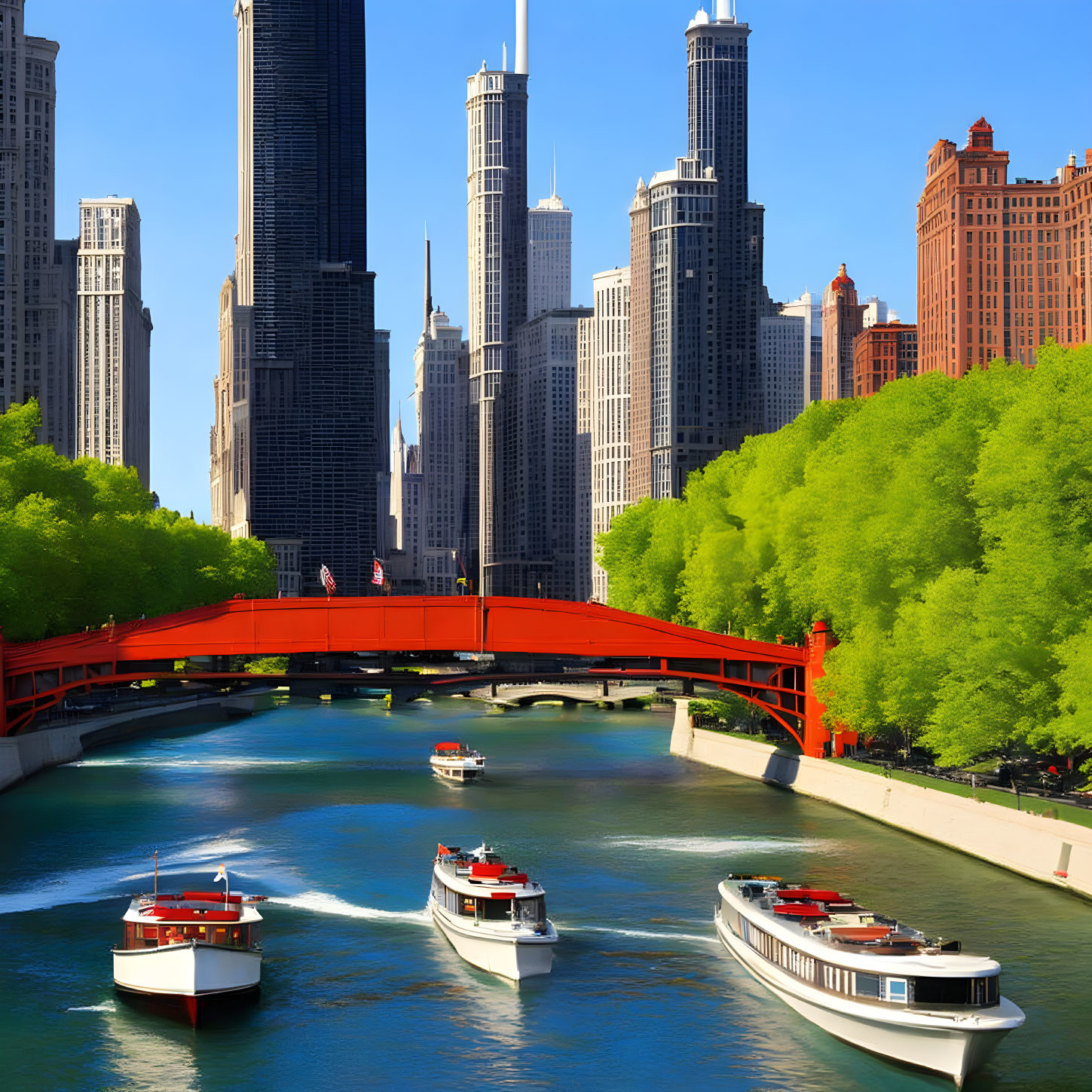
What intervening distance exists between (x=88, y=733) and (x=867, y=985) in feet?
309

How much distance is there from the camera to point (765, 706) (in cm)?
10712

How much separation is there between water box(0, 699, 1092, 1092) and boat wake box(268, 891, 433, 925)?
0.21 meters

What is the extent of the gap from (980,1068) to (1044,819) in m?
23.8

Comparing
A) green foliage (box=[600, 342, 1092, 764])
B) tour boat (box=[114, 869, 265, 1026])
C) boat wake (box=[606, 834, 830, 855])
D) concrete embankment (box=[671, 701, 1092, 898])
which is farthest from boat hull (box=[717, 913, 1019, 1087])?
boat wake (box=[606, 834, 830, 855])

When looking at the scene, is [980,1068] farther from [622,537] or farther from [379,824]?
[622,537]

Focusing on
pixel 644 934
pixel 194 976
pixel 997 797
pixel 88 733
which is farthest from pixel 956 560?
pixel 88 733

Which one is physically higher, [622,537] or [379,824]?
[622,537]

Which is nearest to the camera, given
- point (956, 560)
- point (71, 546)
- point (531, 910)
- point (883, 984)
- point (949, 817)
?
point (883, 984)

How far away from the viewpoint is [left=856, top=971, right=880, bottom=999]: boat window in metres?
50.3

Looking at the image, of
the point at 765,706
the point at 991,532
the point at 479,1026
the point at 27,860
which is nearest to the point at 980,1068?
the point at 479,1026

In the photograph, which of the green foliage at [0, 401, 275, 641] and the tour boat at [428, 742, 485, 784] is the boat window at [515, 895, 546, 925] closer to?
the tour boat at [428, 742, 485, 784]

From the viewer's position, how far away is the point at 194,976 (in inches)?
2149

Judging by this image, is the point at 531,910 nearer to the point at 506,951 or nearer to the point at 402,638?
the point at 506,951

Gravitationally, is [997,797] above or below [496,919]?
above
